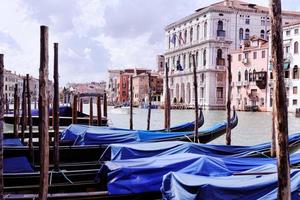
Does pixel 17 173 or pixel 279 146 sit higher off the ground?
pixel 279 146

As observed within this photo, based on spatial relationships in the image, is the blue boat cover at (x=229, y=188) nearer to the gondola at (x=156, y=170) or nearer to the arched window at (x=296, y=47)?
the gondola at (x=156, y=170)

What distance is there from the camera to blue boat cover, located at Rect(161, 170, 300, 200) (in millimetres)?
2557

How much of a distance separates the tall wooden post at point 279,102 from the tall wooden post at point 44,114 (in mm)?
1480

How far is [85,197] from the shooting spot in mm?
3408

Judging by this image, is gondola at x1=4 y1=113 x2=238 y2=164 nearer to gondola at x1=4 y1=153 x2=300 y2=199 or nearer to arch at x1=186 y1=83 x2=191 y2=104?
gondola at x1=4 y1=153 x2=300 y2=199

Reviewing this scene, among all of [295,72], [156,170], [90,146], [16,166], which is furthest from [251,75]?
Answer: [156,170]

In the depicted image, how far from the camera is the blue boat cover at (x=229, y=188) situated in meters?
2.56

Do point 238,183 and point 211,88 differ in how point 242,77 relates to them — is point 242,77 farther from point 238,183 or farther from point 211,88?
point 238,183

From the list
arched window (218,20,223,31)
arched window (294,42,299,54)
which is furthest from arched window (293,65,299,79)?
arched window (218,20,223,31)

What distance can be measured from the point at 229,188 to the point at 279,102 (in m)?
0.65

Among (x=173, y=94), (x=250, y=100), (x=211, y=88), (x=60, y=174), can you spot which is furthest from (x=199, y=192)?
(x=173, y=94)

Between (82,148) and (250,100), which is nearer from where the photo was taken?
(82,148)

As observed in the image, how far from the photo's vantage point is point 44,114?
3029 millimetres

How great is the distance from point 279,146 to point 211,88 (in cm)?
2752
